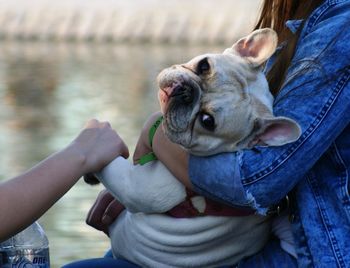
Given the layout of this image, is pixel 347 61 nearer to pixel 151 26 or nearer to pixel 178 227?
pixel 178 227

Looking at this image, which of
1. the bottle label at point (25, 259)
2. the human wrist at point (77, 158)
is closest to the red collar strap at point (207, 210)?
the human wrist at point (77, 158)

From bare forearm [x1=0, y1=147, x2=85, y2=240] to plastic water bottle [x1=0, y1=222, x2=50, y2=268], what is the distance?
0.17 meters

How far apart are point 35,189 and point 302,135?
0.68 m

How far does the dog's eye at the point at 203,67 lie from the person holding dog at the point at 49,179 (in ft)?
1.10

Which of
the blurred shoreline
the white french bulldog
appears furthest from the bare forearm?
the blurred shoreline

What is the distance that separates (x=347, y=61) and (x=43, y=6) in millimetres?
17056

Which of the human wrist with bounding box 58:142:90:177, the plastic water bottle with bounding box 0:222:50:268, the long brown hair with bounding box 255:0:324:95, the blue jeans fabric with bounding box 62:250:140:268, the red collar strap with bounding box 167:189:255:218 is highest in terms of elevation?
the long brown hair with bounding box 255:0:324:95

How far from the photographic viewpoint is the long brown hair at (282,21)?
105 inches

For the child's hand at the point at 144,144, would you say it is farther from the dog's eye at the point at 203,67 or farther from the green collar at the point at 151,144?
the dog's eye at the point at 203,67

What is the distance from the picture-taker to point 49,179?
101 inches

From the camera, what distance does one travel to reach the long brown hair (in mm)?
2672

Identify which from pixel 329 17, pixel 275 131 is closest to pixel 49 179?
pixel 275 131

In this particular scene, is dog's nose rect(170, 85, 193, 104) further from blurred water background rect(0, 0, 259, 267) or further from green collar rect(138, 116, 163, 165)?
blurred water background rect(0, 0, 259, 267)

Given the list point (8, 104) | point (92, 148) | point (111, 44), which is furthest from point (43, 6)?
point (92, 148)
